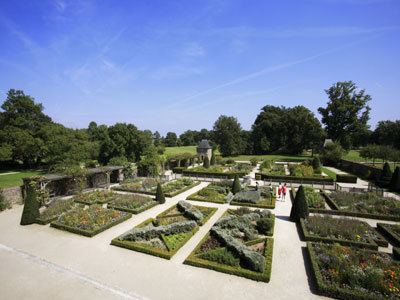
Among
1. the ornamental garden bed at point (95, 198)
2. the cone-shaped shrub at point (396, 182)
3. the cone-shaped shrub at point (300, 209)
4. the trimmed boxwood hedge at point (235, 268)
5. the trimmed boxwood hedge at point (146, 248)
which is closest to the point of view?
the trimmed boxwood hedge at point (235, 268)

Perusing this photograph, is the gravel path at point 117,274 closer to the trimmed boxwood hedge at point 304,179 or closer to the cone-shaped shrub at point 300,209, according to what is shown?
the cone-shaped shrub at point 300,209

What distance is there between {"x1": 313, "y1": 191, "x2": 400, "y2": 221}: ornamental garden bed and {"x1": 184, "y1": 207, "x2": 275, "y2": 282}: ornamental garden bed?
6.23m

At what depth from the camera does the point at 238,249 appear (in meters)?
8.94

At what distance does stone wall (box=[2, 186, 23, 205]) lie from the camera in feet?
55.1

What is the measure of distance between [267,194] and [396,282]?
39.3 feet

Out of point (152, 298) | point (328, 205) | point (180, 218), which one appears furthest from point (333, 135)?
point (152, 298)

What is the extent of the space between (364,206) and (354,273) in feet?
32.3

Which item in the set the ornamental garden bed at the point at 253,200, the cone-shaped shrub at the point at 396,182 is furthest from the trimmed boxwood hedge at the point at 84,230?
the cone-shaped shrub at the point at 396,182

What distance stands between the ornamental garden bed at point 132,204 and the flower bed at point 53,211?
300 centimetres

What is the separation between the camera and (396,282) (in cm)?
684

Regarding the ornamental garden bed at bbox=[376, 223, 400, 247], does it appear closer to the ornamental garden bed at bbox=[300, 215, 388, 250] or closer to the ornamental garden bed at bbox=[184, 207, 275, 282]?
the ornamental garden bed at bbox=[300, 215, 388, 250]

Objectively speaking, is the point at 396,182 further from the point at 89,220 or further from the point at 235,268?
the point at 89,220

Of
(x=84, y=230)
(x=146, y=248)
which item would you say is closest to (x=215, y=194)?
(x=146, y=248)

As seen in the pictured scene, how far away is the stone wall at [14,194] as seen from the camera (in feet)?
55.1
